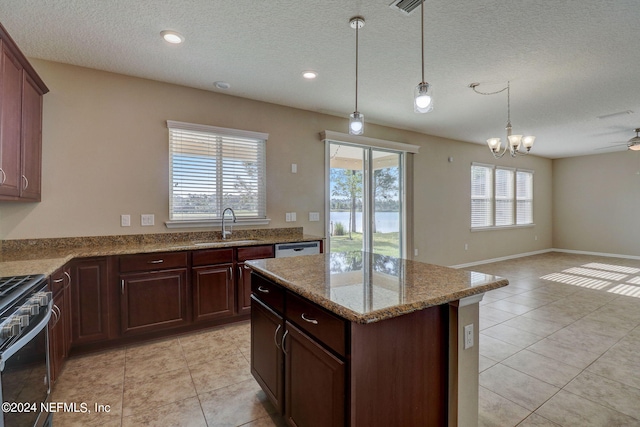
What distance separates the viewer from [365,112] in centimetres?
452

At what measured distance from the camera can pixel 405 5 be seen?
208 centimetres

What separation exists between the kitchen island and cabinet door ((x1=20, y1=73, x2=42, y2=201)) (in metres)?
2.37

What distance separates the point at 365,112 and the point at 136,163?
3103 mm

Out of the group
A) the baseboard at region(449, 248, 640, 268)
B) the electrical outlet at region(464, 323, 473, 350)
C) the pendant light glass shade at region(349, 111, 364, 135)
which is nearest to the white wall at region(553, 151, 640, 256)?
the baseboard at region(449, 248, 640, 268)

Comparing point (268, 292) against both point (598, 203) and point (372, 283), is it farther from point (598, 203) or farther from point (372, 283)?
point (598, 203)

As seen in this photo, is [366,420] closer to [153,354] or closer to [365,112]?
[153,354]

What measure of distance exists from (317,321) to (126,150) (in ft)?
9.88

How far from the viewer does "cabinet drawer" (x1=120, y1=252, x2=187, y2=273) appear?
2.76 metres

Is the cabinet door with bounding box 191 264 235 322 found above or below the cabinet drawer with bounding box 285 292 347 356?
below

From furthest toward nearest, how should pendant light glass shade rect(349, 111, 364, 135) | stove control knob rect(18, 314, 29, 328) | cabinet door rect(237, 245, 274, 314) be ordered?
1. cabinet door rect(237, 245, 274, 314)
2. pendant light glass shade rect(349, 111, 364, 135)
3. stove control knob rect(18, 314, 29, 328)

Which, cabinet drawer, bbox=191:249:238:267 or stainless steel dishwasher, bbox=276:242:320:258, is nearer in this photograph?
cabinet drawer, bbox=191:249:238:267

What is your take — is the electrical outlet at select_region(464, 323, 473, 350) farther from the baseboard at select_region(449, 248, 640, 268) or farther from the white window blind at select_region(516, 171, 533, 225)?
the white window blind at select_region(516, 171, 533, 225)

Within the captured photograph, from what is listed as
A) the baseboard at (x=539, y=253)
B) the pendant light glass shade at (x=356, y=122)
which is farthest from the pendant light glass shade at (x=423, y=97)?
the baseboard at (x=539, y=253)

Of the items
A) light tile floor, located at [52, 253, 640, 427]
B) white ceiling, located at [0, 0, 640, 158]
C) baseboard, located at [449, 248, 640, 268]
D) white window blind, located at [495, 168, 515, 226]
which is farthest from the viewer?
white window blind, located at [495, 168, 515, 226]
